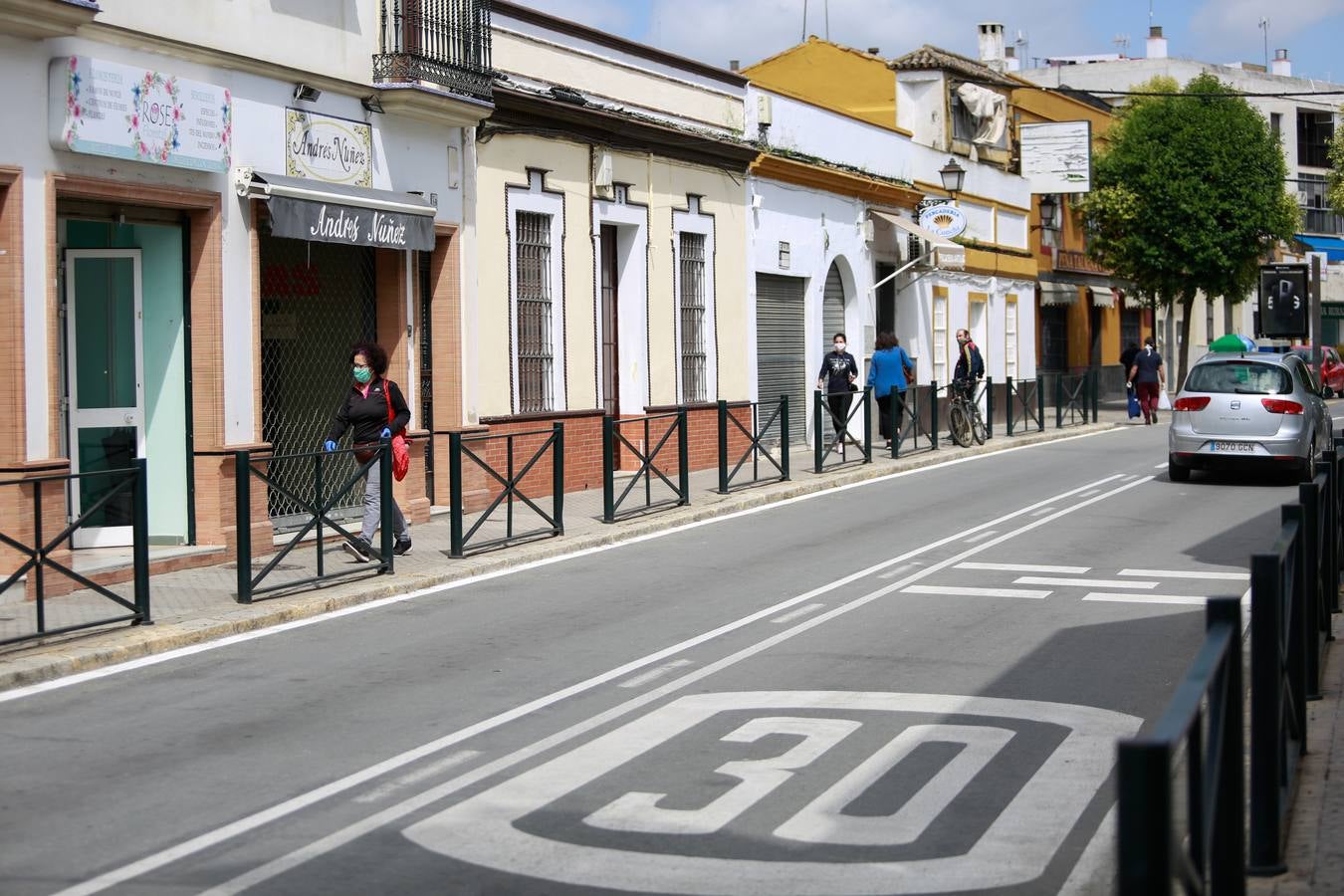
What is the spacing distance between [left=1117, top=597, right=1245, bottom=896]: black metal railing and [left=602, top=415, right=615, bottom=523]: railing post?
11963mm

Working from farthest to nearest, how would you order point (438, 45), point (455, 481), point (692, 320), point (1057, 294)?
point (1057, 294) < point (692, 320) < point (438, 45) < point (455, 481)

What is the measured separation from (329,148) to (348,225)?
2.73 ft

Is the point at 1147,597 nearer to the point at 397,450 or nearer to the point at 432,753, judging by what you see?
the point at 397,450

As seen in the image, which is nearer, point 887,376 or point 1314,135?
point 887,376

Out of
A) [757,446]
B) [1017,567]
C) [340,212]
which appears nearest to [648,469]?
[757,446]

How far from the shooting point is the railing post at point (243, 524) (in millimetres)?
11430

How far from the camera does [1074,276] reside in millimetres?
44500

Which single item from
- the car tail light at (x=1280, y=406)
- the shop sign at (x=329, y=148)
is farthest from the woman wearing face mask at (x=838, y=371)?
the shop sign at (x=329, y=148)

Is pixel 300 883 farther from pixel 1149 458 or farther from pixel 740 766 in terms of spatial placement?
pixel 1149 458

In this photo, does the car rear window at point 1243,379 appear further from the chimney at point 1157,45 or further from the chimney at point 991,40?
the chimney at point 1157,45

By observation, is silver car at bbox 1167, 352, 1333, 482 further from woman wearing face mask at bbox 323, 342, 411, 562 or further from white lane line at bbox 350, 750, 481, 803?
white lane line at bbox 350, 750, 481, 803

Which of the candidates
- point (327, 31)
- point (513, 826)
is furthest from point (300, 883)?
point (327, 31)

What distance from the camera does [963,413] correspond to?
89.1 ft

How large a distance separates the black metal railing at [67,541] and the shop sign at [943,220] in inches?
873
